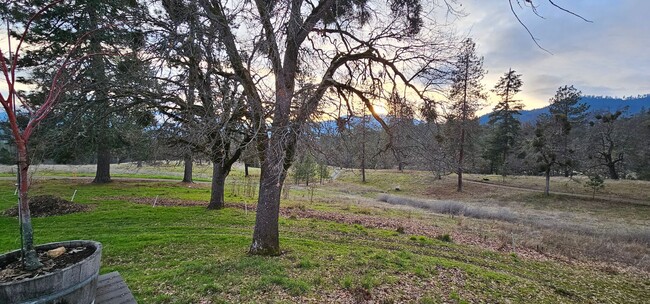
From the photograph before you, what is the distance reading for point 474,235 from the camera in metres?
12.8

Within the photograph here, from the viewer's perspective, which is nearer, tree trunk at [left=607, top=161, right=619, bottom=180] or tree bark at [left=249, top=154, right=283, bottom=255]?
tree bark at [left=249, top=154, right=283, bottom=255]

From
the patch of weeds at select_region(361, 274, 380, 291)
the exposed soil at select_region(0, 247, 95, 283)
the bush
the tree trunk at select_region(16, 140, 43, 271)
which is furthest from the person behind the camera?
the bush

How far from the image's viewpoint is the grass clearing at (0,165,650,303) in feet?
18.5

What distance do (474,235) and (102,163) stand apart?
2523 centimetres

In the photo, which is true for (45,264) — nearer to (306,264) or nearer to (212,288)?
(212,288)

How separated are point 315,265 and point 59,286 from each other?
4.98 m

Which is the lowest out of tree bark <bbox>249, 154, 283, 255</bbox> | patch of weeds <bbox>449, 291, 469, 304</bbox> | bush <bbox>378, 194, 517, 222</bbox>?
bush <bbox>378, 194, 517, 222</bbox>

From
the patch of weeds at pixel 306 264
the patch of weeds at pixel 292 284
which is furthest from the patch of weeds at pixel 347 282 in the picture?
the patch of weeds at pixel 306 264

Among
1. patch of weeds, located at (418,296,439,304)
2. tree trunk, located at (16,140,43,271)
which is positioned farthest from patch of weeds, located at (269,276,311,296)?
tree trunk, located at (16,140,43,271)

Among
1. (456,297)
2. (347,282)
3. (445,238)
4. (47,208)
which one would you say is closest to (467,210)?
(445,238)

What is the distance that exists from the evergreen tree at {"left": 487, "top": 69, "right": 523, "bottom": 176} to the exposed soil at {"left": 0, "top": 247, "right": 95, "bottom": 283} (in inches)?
1883

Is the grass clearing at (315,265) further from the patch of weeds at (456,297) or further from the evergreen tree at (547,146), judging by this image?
the evergreen tree at (547,146)

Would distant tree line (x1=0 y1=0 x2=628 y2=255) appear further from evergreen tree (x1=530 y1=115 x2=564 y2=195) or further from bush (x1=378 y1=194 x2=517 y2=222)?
evergreen tree (x1=530 y1=115 x2=564 y2=195)

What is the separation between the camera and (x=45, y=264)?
9.46 ft
